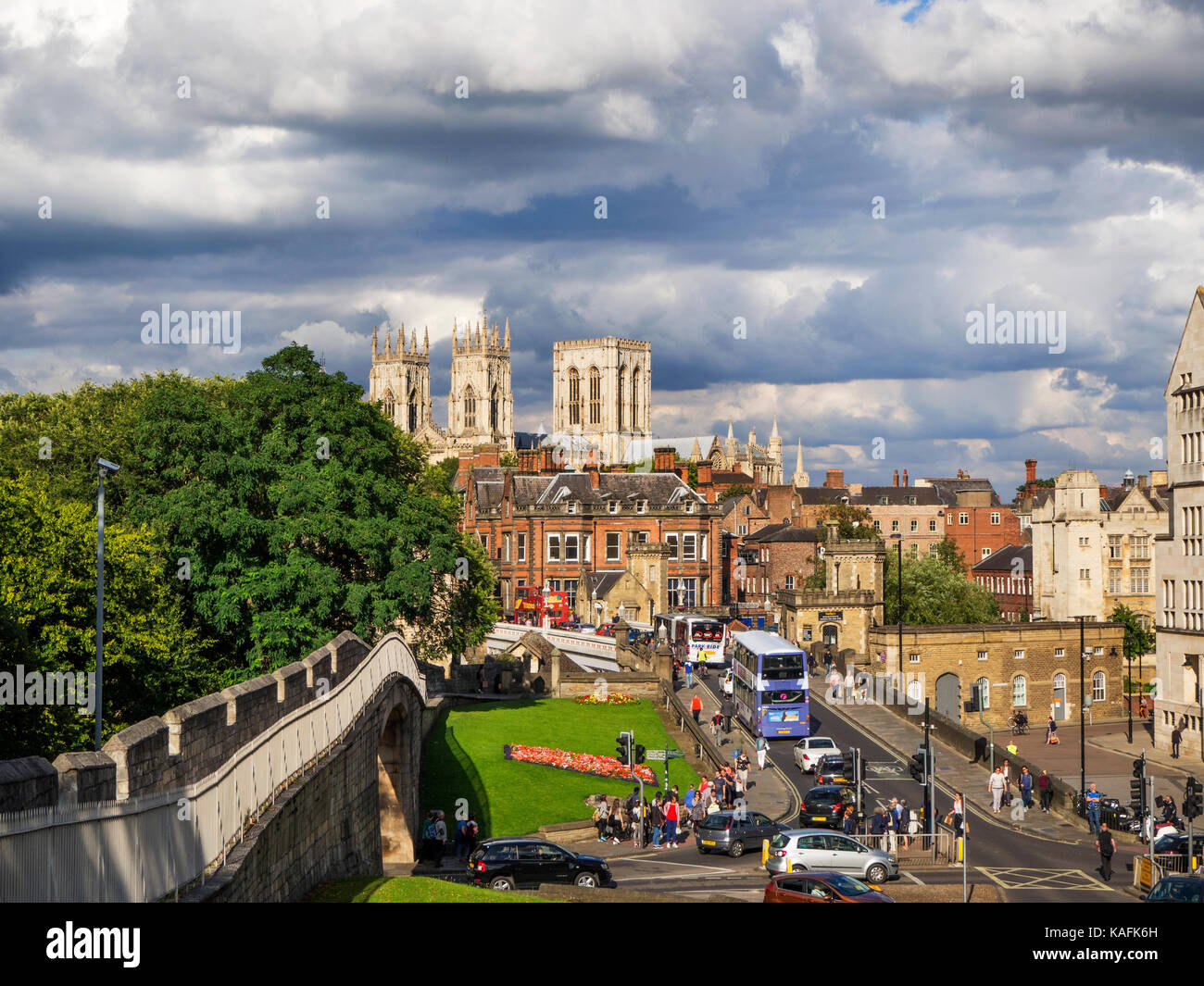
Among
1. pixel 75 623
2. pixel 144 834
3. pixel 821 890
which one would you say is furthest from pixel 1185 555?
pixel 144 834

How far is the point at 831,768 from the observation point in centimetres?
4800

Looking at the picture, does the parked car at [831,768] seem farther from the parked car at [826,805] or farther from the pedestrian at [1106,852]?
the pedestrian at [1106,852]

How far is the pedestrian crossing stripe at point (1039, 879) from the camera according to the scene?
33.6 m

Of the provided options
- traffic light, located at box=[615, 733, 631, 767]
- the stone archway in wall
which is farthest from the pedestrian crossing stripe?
the stone archway in wall

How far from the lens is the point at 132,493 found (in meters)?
46.2

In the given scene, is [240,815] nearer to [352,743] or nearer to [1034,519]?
[352,743]

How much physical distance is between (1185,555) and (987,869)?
39791 mm

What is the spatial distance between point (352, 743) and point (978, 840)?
21.7 m

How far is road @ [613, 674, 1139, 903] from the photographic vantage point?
32938mm

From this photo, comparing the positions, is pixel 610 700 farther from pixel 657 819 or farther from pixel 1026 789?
pixel 1026 789

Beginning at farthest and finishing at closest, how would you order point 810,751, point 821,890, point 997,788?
1. point 810,751
2. point 997,788
3. point 821,890

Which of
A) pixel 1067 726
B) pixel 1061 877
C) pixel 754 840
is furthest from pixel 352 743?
pixel 1067 726

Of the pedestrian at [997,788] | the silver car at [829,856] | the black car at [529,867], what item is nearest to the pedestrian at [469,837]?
the black car at [529,867]
